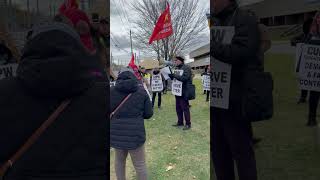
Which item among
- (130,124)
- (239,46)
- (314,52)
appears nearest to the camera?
(239,46)

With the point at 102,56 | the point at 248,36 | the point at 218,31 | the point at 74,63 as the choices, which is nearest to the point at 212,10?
the point at 218,31

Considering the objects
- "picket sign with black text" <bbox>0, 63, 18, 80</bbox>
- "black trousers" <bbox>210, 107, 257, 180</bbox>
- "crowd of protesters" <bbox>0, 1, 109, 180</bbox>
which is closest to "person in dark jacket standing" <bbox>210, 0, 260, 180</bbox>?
"black trousers" <bbox>210, 107, 257, 180</bbox>

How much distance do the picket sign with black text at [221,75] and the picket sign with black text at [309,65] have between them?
0.39m

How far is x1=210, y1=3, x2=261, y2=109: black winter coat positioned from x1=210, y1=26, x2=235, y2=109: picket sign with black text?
0.06 feet

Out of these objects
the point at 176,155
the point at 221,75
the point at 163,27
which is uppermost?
the point at 163,27

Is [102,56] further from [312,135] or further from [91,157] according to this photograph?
[312,135]

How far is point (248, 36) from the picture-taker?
1462 millimetres

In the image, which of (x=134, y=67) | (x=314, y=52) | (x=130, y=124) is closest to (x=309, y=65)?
(x=314, y=52)

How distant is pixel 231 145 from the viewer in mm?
1627

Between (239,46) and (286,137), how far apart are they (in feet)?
2.15

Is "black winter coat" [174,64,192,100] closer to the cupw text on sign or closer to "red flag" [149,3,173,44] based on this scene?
"red flag" [149,3,173,44]

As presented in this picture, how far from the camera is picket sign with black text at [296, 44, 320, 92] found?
1.60 metres

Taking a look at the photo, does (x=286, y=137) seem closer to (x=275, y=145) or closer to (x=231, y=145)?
(x=275, y=145)

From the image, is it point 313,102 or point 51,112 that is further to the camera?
point 313,102
